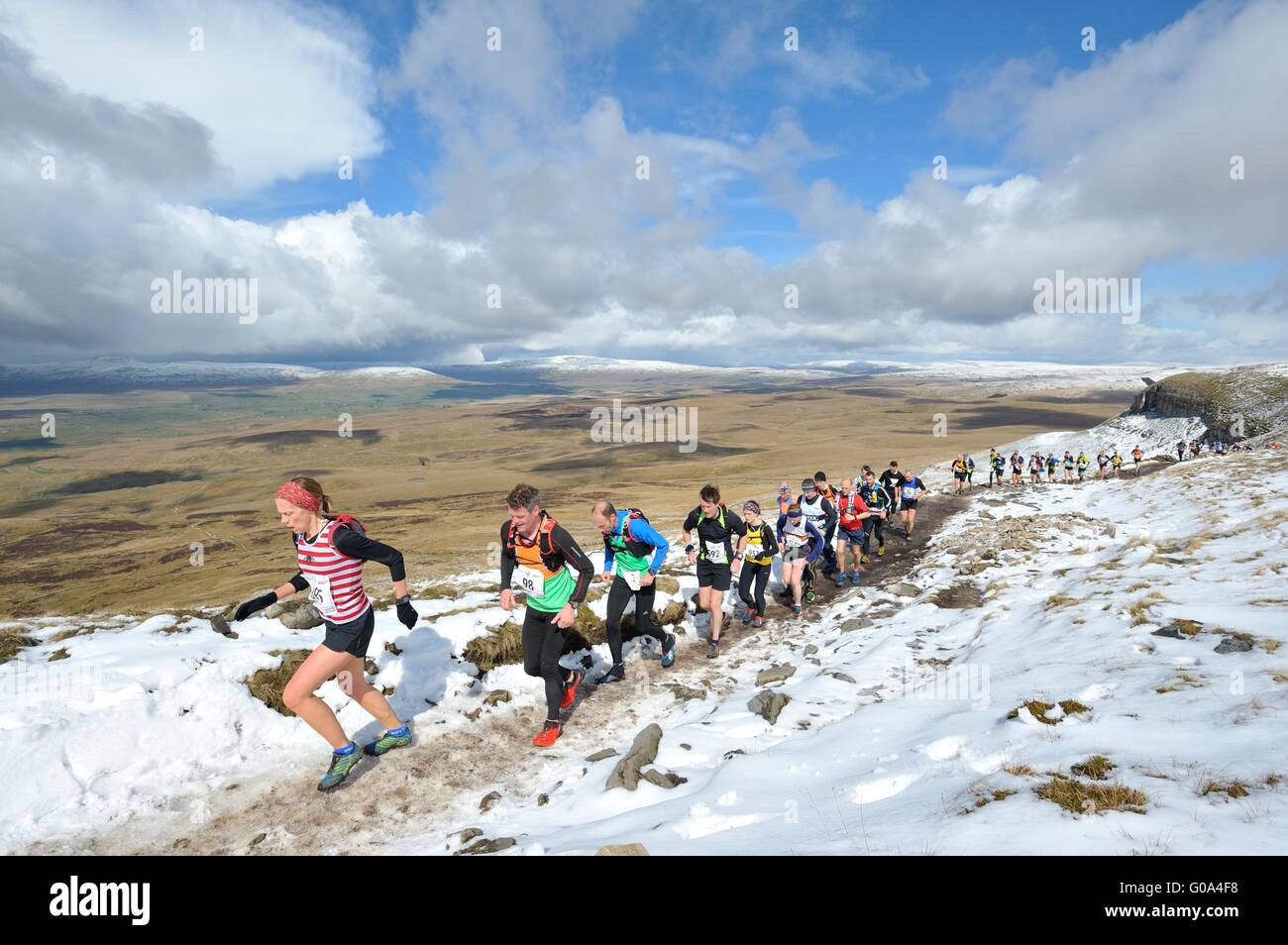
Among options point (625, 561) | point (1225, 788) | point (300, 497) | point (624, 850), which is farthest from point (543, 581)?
point (1225, 788)

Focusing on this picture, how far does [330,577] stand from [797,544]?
31.0 feet

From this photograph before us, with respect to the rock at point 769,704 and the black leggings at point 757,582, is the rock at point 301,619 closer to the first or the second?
the rock at point 769,704

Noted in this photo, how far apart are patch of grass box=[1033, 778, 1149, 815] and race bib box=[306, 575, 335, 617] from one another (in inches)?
263

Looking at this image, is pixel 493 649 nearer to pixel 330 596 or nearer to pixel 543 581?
pixel 543 581

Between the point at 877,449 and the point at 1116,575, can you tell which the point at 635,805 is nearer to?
the point at 1116,575

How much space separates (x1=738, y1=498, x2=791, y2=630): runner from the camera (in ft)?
38.3

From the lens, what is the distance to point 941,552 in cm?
1612

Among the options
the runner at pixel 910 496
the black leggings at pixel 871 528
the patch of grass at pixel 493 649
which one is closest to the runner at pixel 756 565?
the patch of grass at pixel 493 649

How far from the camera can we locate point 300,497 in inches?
228

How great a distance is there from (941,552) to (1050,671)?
32.4 feet

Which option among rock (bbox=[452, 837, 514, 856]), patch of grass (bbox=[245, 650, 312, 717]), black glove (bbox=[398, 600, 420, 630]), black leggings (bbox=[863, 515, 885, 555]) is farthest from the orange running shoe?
black leggings (bbox=[863, 515, 885, 555])

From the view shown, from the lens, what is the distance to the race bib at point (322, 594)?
19.7 ft

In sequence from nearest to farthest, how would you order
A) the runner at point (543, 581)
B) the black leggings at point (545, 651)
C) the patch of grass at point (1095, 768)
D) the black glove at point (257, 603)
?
the patch of grass at point (1095, 768) → the black glove at point (257, 603) → the runner at point (543, 581) → the black leggings at point (545, 651)

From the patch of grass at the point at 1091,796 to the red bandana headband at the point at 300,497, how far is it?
6.96 m
